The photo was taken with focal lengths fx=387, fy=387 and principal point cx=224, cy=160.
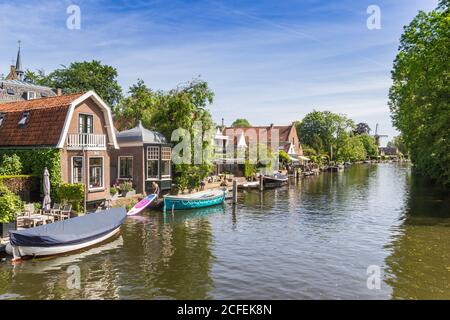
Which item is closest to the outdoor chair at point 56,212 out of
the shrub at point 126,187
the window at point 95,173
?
the window at point 95,173

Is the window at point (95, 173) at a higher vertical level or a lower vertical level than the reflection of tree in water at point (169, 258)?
higher

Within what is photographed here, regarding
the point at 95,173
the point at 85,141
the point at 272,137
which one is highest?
the point at 272,137

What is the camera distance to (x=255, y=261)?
18.6 meters

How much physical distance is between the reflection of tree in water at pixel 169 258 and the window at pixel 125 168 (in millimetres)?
7594

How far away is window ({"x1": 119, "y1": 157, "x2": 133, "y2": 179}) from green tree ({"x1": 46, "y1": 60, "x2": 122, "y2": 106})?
123 feet

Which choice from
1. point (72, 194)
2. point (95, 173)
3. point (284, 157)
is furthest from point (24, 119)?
point (284, 157)

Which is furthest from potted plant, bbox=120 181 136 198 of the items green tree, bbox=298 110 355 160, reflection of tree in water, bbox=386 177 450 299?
green tree, bbox=298 110 355 160

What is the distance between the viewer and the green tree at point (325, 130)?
358 feet

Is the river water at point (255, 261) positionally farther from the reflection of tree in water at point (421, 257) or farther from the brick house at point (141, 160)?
the brick house at point (141, 160)

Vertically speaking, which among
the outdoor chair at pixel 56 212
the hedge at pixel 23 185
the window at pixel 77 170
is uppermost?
the window at pixel 77 170

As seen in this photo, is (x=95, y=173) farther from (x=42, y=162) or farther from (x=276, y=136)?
(x=276, y=136)

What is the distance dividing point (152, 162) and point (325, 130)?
8352 cm

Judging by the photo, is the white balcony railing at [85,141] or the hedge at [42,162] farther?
the white balcony railing at [85,141]
